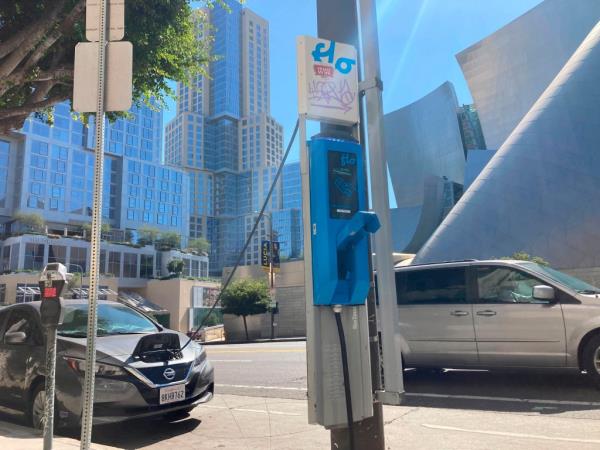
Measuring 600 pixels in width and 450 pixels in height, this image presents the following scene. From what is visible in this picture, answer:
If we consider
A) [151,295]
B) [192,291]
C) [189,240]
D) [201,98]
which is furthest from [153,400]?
[201,98]

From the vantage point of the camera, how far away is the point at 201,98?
12975 cm

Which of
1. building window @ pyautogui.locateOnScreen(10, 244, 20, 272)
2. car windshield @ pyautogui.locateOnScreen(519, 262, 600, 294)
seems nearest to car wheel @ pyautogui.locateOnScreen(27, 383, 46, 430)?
car windshield @ pyautogui.locateOnScreen(519, 262, 600, 294)

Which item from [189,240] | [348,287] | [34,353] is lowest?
[34,353]

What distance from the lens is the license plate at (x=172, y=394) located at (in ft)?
18.7

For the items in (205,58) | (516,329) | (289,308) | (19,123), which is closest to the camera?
(516,329)

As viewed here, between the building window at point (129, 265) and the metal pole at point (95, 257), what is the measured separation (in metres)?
79.6

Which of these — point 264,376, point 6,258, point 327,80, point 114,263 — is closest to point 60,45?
point 264,376

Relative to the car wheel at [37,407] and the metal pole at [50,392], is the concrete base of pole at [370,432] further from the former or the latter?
the car wheel at [37,407]

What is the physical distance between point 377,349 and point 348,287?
61 cm

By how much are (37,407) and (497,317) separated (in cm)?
622

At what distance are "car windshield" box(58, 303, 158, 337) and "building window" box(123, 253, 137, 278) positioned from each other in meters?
75.6

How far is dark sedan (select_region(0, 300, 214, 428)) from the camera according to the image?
5535 mm

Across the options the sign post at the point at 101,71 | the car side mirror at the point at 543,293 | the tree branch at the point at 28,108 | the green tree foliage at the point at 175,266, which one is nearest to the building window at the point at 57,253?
the green tree foliage at the point at 175,266

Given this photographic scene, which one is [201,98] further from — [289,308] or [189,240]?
[289,308]
